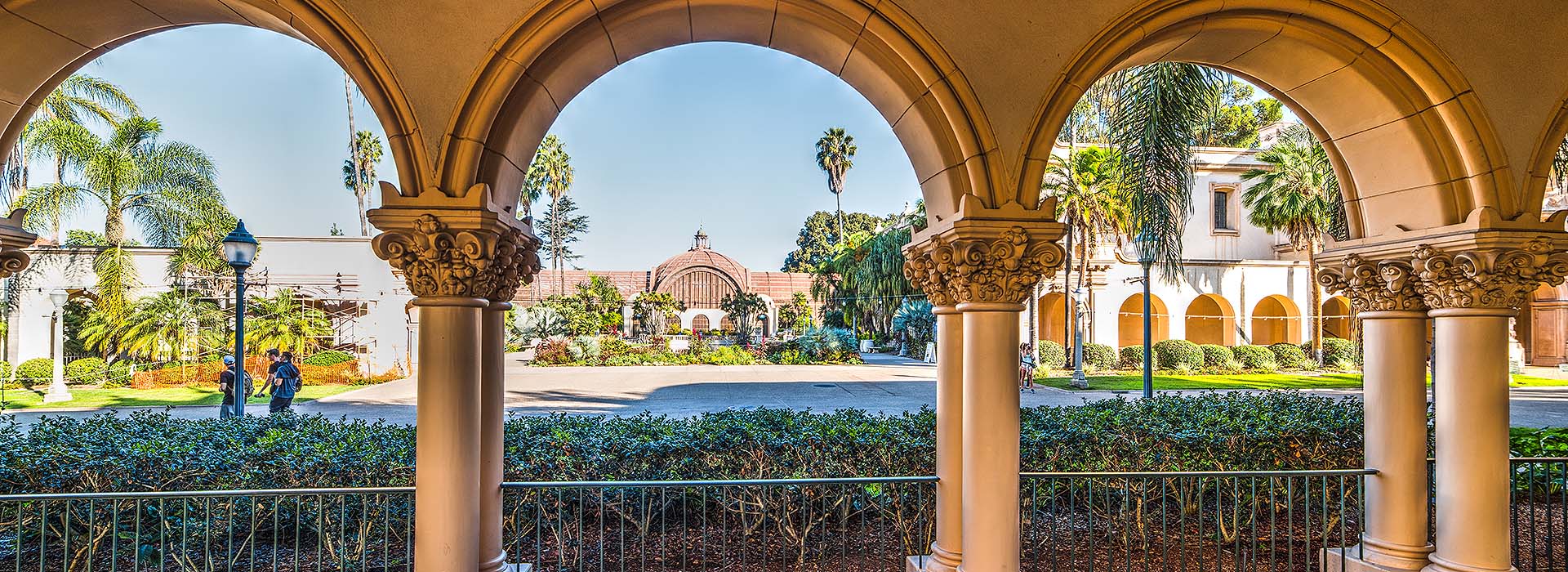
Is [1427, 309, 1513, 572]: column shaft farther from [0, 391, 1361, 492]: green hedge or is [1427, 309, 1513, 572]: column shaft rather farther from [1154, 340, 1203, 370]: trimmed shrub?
[1154, 340, 1203, 370]: trimmed shrub

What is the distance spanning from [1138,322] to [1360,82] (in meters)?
29.3

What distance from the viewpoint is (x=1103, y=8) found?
4.24m

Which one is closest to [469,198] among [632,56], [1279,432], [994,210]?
[632,56]

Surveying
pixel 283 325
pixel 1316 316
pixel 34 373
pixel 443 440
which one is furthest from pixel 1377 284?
pixel 34 373

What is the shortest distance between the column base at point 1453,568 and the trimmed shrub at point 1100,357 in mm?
23538

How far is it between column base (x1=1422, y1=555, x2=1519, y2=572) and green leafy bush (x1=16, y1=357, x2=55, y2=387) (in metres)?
29.1

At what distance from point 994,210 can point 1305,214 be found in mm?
24681

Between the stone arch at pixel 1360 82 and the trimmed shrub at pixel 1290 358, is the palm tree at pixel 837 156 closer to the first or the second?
the trimmed shrub at pixel 1290 358

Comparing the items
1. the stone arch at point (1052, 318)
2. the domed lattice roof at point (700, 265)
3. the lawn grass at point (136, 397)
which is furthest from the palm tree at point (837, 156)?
the lawn grass at point (136, 397)

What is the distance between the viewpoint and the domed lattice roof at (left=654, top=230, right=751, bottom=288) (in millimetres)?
61188

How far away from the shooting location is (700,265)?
201 ft

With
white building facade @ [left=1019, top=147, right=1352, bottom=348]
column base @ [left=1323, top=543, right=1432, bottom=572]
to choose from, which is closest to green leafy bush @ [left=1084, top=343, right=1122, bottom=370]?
→ white building facade @ [left=1019, top=147, right=1352, bottom=348]

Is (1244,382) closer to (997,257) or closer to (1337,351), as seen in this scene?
(1337,351)

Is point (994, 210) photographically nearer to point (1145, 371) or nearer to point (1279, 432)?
point (1279, 432)
